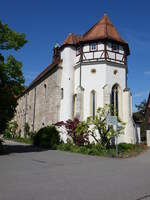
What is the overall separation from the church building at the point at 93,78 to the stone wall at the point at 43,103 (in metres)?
0.12

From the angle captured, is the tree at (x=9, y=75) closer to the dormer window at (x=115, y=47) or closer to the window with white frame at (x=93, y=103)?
the window with white frame at (x=93, y=103)

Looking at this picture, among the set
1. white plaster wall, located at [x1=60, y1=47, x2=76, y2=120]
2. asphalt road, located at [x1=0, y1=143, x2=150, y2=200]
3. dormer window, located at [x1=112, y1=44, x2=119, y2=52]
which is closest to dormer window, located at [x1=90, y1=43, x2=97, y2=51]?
dormer window, located at [x1=112, y1=44, x2=119, y2=52]

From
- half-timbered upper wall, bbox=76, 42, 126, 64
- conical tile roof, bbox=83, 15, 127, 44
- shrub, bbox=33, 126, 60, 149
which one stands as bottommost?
shrub, bbox=33, 126, 60, 149

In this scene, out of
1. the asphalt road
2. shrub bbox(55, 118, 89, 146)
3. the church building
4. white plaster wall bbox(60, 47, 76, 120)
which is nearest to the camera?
the asphalt road

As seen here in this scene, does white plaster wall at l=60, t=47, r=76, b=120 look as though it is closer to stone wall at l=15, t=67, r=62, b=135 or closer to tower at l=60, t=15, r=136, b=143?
tower at l=60, t=15, r=136, b=143

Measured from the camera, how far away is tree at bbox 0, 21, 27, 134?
15.9m

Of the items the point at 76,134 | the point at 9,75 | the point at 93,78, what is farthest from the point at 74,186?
the point at 93,78

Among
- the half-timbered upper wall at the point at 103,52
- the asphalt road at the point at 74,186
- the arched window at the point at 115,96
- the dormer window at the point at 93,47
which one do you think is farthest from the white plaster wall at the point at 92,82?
the asphalt road at the point at 74,186

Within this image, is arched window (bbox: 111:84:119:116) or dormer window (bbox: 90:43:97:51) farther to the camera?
dormer window (bbox: 90:43:97:51)

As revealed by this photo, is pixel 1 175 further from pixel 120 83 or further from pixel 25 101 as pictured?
pixel 25 101

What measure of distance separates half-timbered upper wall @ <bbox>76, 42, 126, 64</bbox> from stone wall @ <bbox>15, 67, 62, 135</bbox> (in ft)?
14.1

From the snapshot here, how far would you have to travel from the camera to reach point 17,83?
1677 centimetres

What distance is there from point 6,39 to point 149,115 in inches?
997

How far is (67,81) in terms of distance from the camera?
2756cm
